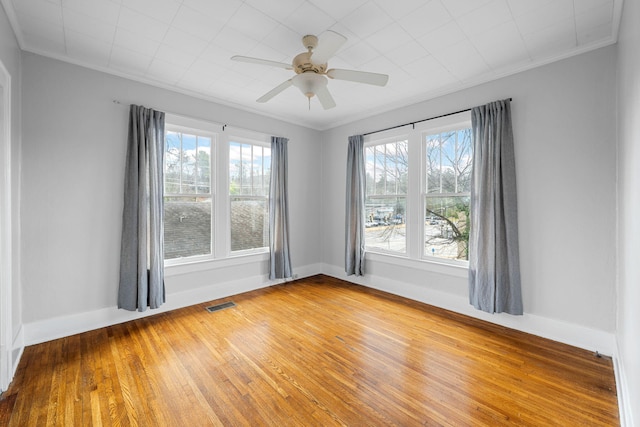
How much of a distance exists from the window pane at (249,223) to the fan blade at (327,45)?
2.61 m

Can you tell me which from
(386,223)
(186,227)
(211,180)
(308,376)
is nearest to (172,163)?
(211,180)

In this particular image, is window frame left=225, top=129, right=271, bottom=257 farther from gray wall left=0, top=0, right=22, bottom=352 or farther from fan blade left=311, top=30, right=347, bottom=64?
fan blade left=311, top=30, right=347, bottom=64

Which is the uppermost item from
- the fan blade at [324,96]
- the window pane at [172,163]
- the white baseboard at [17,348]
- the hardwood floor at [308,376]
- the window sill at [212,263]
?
the fan blade at [324,96]

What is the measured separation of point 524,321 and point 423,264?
4.02 feet

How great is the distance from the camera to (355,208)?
451cm

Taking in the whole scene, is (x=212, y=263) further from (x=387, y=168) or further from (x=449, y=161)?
(x=449, y=161)

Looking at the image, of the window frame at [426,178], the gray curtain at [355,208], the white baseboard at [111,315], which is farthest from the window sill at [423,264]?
the white baseboard at [111,315]

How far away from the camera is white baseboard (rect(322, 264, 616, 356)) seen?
2.52 metres

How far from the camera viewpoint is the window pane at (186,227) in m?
3.57

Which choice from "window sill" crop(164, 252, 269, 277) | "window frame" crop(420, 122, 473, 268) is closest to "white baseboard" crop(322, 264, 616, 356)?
"window frame" crop(420, 122, 473, 268)

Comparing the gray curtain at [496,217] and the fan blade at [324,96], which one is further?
the gray curtain at [496,217]

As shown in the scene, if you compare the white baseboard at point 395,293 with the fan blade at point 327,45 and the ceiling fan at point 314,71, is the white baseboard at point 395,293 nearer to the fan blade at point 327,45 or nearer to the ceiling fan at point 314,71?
the ceiling fan at point 314,71

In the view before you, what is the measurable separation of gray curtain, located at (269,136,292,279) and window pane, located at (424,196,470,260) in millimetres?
2141

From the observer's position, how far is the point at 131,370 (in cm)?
222
